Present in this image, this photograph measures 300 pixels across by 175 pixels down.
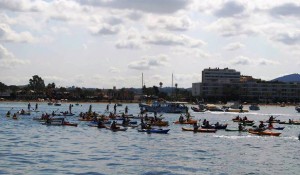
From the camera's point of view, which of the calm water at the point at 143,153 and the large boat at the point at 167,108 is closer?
the calm water at the point at 143,153

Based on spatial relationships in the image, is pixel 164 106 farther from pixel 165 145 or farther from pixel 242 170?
pixel 242 170

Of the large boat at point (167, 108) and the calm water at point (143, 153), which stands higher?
the large boat at point (167, 108)

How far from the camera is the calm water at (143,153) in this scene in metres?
48.3

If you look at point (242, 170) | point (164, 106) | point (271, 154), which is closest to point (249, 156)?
point (271, 154)

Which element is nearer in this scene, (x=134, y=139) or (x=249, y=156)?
(x=249, y=156)

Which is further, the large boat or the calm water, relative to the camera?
the large boat

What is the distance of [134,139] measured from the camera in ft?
247

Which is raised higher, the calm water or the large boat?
the large boat

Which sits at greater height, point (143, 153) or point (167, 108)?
point (167, 108)

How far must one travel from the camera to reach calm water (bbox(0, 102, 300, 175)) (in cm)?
4834

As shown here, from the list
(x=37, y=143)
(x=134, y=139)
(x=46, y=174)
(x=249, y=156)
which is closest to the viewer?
(x=46, y=174)

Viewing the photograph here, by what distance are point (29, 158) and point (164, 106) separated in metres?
131

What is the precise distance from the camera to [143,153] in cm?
5969

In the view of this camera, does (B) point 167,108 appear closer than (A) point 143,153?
No
